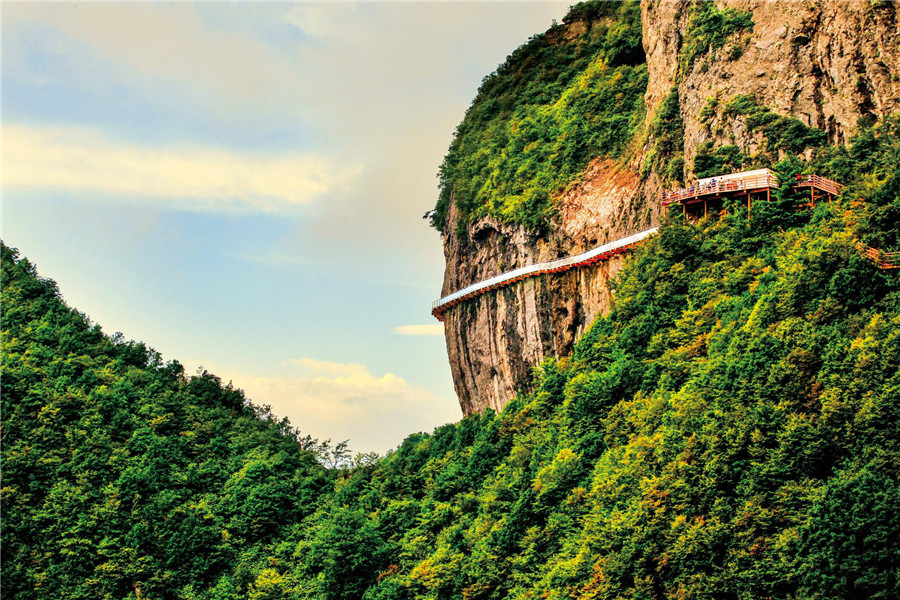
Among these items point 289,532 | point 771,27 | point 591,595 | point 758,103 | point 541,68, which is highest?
point 541,68

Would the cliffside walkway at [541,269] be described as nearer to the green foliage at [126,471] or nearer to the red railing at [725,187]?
the red railing at [725,187]

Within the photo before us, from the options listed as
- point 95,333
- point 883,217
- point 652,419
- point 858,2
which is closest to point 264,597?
point 652,419

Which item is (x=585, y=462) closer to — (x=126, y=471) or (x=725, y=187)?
(x=725, y=187)

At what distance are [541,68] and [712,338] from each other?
2796 centimetres

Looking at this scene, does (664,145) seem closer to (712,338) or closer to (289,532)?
(712,338)

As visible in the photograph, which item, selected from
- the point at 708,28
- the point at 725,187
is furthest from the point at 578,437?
the point at 708,28

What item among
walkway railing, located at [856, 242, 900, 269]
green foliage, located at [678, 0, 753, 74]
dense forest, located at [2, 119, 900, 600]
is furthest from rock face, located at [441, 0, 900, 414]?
walkway railing, located at [856, 242, 900, 269]

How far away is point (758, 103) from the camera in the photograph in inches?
1582

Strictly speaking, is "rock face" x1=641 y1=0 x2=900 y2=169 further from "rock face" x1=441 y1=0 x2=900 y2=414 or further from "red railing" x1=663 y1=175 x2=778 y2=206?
"red railing" x1=663 y1=175 x2=778 y2=206

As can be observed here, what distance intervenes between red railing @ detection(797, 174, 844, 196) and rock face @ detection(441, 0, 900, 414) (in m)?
2.11

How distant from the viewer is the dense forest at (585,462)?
28141 millimetres

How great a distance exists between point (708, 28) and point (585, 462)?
58.1ft

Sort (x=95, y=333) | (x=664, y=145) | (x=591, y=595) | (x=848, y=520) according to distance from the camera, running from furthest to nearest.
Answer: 1. (x=95, y=333)
2. (x=664, y=145)
3. (x=591, y=595)
4. (x=848, y=520)

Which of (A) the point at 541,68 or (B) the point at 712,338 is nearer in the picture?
(B) the point at 712,338
